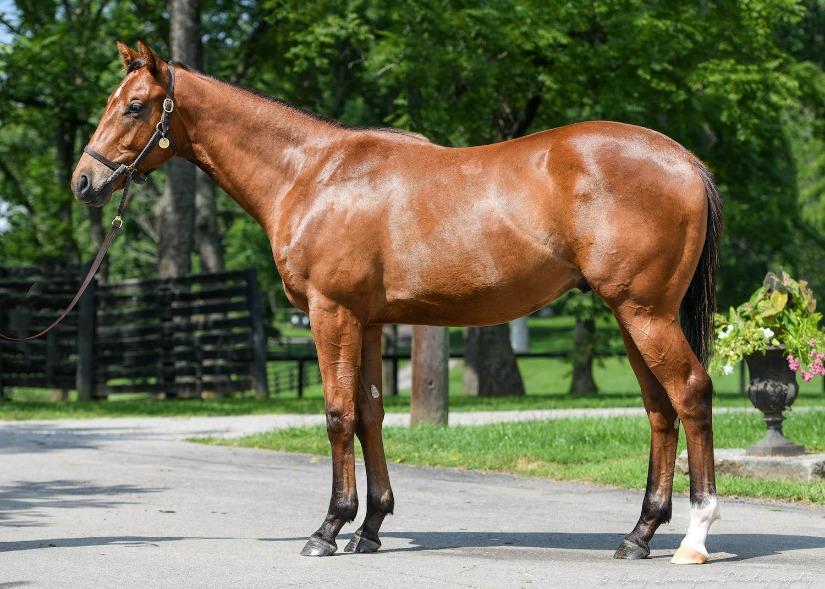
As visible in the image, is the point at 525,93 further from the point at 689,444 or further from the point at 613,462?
the point at 689,444

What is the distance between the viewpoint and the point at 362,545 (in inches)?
265

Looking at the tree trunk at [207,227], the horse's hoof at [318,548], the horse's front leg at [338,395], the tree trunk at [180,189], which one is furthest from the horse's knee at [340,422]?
the tree trunk at [207,227]

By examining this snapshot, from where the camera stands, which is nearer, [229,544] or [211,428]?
[229,544]

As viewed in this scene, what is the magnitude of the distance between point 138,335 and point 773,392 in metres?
13.9

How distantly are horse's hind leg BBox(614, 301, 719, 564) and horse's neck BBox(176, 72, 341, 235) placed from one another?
6.93 feet

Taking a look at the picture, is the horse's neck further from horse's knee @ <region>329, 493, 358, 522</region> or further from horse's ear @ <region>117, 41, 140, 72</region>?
horse's knee @ <region>329, 493, 358, 522</region>

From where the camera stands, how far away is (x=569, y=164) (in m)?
6.36

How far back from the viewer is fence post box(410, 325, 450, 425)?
14078 mm

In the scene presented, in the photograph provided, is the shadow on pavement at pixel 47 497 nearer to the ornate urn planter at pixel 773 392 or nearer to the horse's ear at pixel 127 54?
the horse's ear at pixel 127 54

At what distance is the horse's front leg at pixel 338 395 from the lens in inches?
260

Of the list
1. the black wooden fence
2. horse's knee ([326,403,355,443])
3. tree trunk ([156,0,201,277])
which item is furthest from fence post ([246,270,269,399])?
horse's knee ([326,403,355,443])

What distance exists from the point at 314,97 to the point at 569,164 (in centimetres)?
2159

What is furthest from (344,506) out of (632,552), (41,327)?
(41,327)

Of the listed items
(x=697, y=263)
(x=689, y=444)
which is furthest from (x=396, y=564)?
(x=697, y=263)
